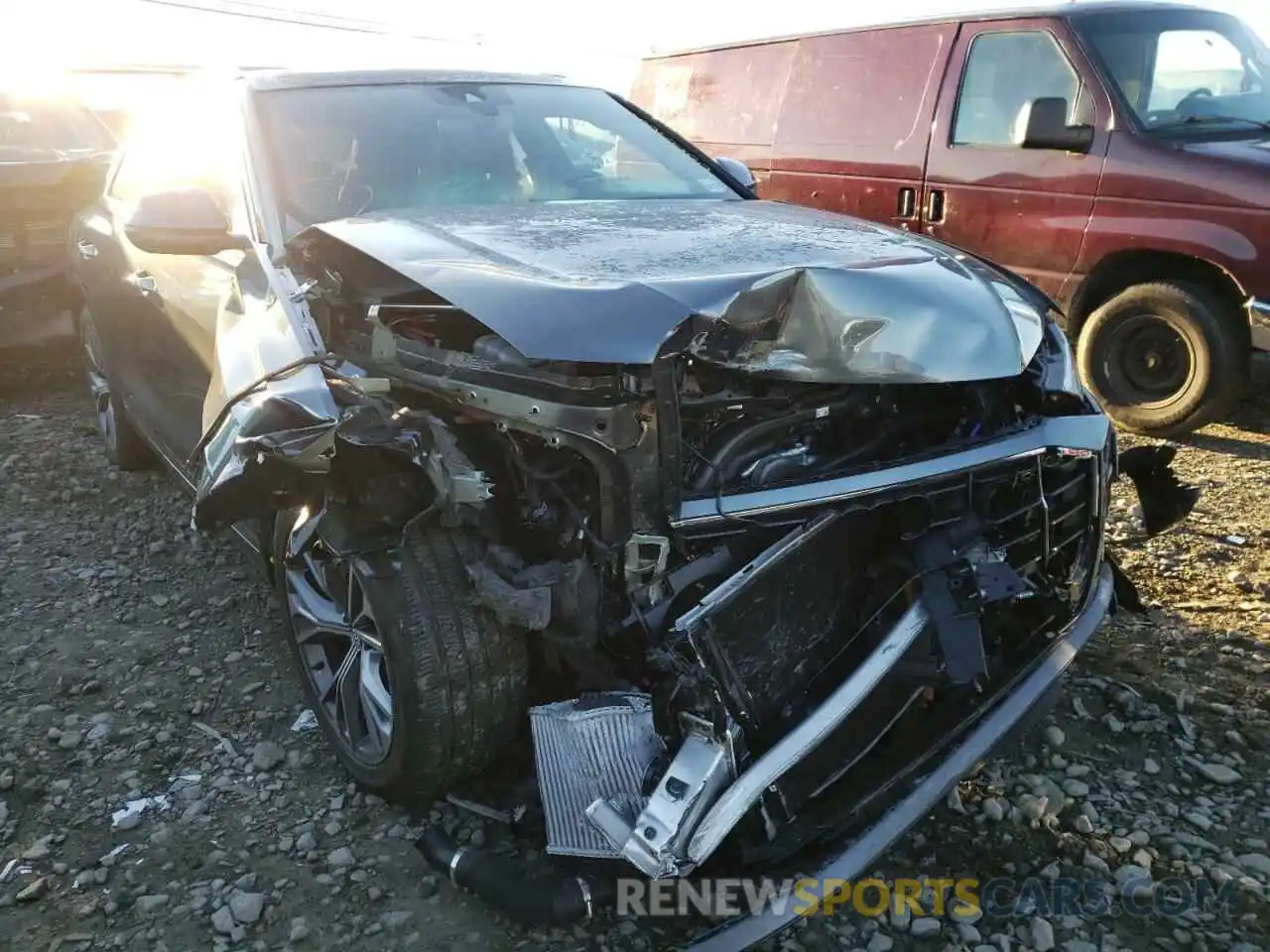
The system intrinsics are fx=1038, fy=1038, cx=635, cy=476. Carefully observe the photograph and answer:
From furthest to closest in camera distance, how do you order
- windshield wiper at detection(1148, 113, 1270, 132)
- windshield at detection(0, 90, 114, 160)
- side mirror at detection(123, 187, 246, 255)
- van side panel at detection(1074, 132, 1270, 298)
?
windshield at detection(0, 90, 114, 160) → windshield wiper at detection(1148, 113, 1270, 132) → van side panel at detection(1074, 132, 1270, 298) → side mirror at detection(123, 187, 246, 255)

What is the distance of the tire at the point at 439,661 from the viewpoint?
220 cm

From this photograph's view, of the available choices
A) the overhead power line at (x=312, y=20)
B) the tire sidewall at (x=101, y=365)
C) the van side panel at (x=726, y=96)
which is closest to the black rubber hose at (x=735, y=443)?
the tire sidewall at (x=101, y=365)

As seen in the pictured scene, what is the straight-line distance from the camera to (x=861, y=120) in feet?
19.4

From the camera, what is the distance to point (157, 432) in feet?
12.8

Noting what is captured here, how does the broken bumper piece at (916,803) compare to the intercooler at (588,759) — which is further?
the intercooler at (588,759)

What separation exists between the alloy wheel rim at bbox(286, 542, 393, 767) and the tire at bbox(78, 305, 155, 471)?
2210mm

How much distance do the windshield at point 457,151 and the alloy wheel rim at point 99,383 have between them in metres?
1.95

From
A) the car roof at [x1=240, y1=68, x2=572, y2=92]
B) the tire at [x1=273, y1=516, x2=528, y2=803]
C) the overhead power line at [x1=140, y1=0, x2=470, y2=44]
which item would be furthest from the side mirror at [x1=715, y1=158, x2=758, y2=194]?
the overhead power line at [x1=140, y1=0, x2=470, y2=44]

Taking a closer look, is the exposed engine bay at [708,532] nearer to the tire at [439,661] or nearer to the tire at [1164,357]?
the tire at [439,661]

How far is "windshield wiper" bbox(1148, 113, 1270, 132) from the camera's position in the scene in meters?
4.94

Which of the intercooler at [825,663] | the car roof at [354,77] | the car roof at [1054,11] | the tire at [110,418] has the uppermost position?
the car roof at [1054,11]

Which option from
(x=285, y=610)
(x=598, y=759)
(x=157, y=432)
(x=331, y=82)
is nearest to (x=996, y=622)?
(x=598, y=759)

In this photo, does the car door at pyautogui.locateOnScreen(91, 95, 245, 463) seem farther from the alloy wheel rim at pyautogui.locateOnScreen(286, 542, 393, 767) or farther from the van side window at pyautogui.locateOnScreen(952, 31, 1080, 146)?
the van side window at pyautogui.locateOnScreen(952, 31, 1080, 146)

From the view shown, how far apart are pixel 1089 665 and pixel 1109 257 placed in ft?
9.01
